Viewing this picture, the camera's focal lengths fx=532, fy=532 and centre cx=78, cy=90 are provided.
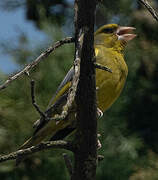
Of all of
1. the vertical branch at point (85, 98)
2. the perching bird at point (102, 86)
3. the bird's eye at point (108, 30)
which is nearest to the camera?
the vertical branch at point (85, 98)

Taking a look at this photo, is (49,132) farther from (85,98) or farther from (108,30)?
(85,98)

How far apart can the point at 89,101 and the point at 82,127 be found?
14 cm

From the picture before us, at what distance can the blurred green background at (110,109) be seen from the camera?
15.4ft

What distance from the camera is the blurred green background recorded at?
15.4 ft

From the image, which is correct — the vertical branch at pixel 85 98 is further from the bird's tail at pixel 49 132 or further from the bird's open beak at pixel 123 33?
the bird's open beak at pixel 123 33

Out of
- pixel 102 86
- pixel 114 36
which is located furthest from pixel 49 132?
pixel 114 36

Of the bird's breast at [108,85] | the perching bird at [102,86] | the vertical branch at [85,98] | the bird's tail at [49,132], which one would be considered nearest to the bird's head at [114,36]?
the perching bird at [102,86]

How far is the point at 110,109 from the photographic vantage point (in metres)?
5.45

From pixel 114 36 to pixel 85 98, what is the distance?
91.4 inches

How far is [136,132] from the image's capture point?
217 inches

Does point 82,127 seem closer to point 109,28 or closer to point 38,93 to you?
point 109,28

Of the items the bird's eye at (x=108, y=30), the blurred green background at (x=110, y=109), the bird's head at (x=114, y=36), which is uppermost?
the bird's eye at (x=108, y=30)

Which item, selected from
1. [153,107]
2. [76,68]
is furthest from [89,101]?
[153,107]

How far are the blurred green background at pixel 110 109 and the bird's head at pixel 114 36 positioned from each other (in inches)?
7.0
